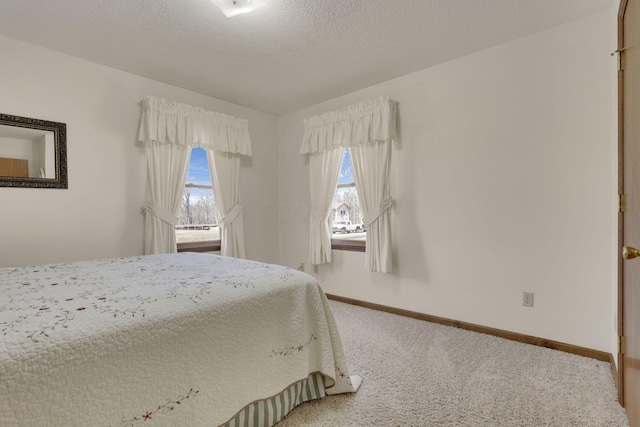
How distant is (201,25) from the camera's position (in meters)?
2.24

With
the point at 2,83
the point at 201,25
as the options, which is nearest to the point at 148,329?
the point at 201,25

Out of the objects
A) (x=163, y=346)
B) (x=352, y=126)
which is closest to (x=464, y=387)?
(x=163, y=346)

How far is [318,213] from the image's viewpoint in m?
3.77

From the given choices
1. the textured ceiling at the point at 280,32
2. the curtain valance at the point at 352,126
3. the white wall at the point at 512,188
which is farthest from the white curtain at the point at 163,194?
the white wall at the point at 512,188

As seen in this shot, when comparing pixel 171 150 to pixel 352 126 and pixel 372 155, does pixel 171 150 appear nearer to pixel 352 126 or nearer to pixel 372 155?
pixel 352 126

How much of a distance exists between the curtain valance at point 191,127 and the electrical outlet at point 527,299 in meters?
3.16

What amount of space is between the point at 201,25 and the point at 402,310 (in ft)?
10.0

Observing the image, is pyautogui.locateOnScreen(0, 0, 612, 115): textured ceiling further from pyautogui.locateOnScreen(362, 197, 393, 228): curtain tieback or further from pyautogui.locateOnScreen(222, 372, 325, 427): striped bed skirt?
pyautogui.locateOnScreen(222, 372, 325, 427): striped bed skirt

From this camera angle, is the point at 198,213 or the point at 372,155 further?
the point at 198,213

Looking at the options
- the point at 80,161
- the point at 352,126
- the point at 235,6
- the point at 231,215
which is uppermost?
the point at 235,6

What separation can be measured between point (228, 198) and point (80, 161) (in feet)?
4.66

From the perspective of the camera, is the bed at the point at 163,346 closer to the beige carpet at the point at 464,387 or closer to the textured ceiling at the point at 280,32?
the beige carpet at the point at 464,387

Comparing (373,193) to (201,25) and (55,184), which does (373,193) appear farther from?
(55,184)

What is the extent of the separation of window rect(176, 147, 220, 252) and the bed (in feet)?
5.01
